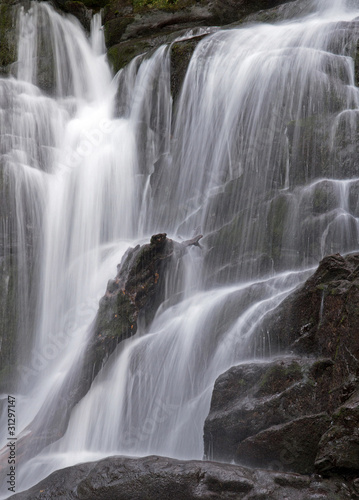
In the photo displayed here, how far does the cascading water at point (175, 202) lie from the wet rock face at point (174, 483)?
3.23ft

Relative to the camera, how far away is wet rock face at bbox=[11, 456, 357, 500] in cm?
357

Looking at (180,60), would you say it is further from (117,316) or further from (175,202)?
(117,316)

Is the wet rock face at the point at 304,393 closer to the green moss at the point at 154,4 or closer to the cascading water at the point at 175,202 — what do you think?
the cascading water at the point at 175,202

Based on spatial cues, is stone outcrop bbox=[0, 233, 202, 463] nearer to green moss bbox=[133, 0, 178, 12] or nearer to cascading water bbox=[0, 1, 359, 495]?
cascading water bbox=[0, 1, 359, 495]

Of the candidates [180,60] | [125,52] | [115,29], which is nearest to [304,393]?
[180,60]

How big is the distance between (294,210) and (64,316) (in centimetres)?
429

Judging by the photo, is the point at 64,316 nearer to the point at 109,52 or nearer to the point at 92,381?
the point at 92,381

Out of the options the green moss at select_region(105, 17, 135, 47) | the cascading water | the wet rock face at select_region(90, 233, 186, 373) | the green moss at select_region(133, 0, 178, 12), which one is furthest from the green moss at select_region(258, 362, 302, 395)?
the green moss at select_region(105, 17, 135, 47)

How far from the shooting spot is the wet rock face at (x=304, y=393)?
3.75 meters

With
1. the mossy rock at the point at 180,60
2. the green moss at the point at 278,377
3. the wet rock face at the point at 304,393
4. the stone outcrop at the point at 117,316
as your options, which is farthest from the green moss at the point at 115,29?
the green moss at the point at 278,377

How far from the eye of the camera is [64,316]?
8570 mm

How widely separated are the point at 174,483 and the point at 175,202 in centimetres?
591

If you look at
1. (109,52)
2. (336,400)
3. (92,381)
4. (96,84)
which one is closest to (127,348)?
(92,381)

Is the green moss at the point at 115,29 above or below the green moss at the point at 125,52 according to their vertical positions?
above
